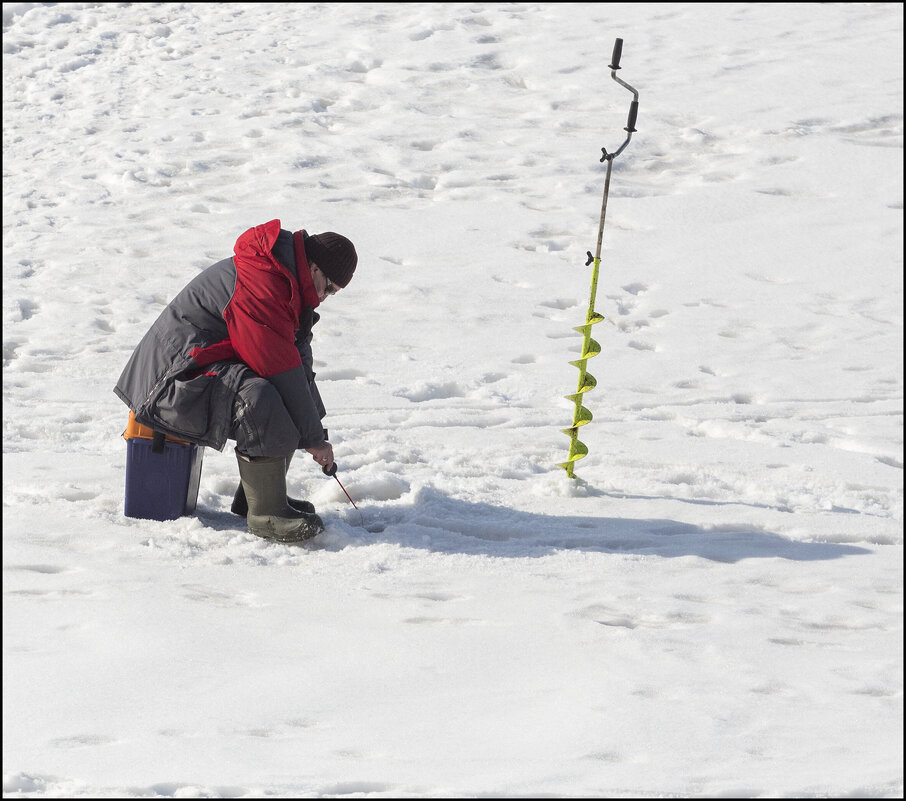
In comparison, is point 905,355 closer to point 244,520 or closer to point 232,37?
point 244,520

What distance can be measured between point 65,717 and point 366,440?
9.45ft

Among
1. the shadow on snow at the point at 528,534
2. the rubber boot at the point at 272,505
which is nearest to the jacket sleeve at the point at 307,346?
the rubber boot at the point at 272,505

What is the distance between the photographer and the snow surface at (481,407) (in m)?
3.08

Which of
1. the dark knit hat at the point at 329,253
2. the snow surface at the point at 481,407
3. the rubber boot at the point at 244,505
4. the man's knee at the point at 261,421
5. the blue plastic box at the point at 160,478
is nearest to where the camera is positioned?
the snow surface at the point at 481,407

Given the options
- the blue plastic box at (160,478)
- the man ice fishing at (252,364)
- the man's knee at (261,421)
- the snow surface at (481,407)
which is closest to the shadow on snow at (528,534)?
the snow surface at (481,407)

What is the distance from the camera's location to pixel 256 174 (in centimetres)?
986

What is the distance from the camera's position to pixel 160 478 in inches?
175

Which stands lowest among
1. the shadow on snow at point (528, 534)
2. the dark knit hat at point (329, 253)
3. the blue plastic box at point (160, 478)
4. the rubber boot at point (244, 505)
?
the shadow on snow at point (528, 534)

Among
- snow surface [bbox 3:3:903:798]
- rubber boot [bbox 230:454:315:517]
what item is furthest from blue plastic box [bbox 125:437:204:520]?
rubber boot [bbox 230:454:315:517]

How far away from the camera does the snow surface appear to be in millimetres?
3078

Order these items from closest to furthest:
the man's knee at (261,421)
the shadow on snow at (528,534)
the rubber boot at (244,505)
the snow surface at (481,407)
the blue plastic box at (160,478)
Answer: the snow surface at (481,407) < the man's knee at (261,421) < the blue plastic box at (160,478) < the shadow on snow at (528,534) < the rubber boot at (244,505)

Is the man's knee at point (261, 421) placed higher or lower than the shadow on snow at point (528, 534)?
higher

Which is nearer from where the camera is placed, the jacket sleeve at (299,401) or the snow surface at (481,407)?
the snow surface at (481,407)

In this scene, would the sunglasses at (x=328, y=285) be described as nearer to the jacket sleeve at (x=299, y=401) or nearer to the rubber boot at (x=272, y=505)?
the jacket sleeve at (x=299, y=401)
